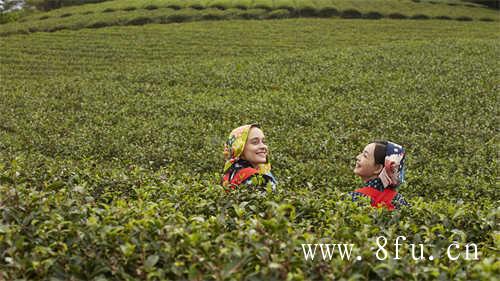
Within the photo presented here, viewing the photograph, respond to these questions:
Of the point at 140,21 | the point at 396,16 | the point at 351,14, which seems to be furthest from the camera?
the point at 351,14

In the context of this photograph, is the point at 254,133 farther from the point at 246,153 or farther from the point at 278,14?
the point at 278,14

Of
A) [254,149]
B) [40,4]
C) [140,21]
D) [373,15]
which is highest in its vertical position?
[40,4]

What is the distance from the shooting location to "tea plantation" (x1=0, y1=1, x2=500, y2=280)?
8.75 feet

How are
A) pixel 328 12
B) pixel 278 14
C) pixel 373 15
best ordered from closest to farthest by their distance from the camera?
pixel 373 15, pixel 278 14, pixel 328 12

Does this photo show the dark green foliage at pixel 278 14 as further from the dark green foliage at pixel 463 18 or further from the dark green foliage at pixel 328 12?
the dark green foliage at pixel 463 18

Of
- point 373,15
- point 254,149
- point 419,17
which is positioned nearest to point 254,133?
point 254,149

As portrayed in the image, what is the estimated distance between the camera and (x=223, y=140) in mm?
10516

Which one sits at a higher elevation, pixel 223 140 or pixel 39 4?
pixel 39 4

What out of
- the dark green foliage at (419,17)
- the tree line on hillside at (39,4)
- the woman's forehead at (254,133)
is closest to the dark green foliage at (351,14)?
the dark green foliage at (419,17)

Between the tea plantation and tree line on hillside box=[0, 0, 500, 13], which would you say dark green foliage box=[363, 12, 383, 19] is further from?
tree line on hillside box=[0, 0, 500, 13]

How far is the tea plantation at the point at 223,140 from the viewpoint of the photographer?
2.67 m

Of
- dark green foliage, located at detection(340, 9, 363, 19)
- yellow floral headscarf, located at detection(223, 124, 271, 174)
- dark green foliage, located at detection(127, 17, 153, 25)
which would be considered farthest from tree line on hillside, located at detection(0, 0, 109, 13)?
yellow floral headscarf, located at detection(223, 124, 271, 174)

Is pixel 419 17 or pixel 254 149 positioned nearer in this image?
pixel 254 149

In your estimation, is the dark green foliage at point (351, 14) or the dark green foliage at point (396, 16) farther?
the dark green foliage at point (351, 14)
